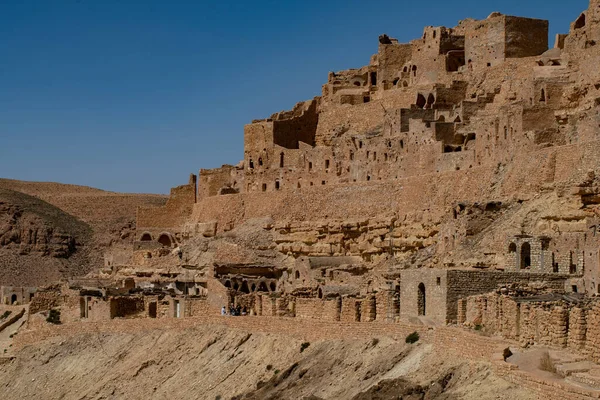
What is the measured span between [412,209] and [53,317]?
14381 mm

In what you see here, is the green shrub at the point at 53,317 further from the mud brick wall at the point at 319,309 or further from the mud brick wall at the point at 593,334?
the mud brick wall at the point at 593,334

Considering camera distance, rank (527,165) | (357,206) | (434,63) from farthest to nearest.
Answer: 1. (434,63)
2. (357,206)
3. (527,165)

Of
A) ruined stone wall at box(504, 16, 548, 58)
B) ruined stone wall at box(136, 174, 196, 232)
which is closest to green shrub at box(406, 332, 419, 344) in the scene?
ruined stone wall at box(504, 16, 548, 58)

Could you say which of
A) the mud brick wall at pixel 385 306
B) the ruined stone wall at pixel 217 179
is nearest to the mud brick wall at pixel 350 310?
the mud brick wall at pixel 385 306

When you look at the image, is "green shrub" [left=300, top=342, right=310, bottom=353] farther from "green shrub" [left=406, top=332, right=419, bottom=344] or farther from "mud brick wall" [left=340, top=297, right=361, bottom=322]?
"green shrub" [left=406, top=332, right=419, bottom=344]

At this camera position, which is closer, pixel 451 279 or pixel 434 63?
pixel 451 279

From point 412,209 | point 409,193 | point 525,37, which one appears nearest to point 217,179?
point 525,37

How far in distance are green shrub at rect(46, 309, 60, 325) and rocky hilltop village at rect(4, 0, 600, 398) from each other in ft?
2.31

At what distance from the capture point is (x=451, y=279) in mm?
27406

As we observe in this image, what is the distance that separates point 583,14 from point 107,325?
24671 mm

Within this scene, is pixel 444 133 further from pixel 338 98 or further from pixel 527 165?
pixel 338 98

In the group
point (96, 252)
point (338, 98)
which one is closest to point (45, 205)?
point (96, 252)

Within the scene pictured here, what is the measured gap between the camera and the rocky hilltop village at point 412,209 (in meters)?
28.1

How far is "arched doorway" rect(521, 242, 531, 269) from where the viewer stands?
31.2 m
